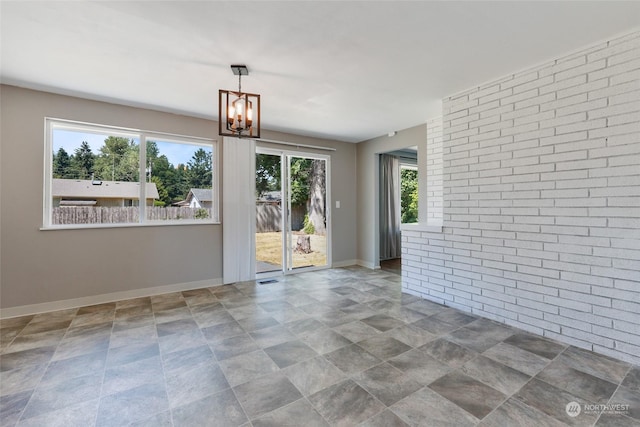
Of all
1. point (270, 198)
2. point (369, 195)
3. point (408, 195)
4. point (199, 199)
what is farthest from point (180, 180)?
point (408, 195)

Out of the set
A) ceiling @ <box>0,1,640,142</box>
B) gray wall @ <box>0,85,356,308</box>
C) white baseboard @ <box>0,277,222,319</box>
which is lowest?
white baseboard @ <box>0,277,222,319</box>

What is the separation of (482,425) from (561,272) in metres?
1.68

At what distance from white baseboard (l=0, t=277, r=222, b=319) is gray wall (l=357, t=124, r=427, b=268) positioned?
2815 millimetres

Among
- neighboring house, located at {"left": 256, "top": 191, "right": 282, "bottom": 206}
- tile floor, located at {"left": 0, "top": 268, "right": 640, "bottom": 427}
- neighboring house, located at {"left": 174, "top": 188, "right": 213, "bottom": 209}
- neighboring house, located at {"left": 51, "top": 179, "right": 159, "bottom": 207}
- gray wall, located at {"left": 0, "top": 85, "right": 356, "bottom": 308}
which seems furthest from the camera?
neighboring house, located at {"left": 256, "top": 191, "right": 282, "bottom": 206}

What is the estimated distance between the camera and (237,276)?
435cm

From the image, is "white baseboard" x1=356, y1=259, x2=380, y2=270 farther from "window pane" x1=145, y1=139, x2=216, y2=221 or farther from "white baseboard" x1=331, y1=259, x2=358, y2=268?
"window pane" x1=145, y1=139, x2=216, y2=221

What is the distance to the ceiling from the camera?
187 cm

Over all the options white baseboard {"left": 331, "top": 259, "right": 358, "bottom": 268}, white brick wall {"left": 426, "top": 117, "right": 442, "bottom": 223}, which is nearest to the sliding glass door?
white baseboard {"left": 331, "top": 259, "right": 358, "bottom": 268}

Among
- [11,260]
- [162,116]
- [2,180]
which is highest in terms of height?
[162,116]

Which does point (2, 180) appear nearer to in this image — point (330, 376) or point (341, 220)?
point (330, 376)

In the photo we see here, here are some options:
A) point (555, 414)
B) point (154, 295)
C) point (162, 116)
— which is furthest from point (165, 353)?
point (162, 116)

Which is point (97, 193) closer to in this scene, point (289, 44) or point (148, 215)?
point (148, 215)

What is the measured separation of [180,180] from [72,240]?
1.42 m

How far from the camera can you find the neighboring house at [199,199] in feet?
13.4
